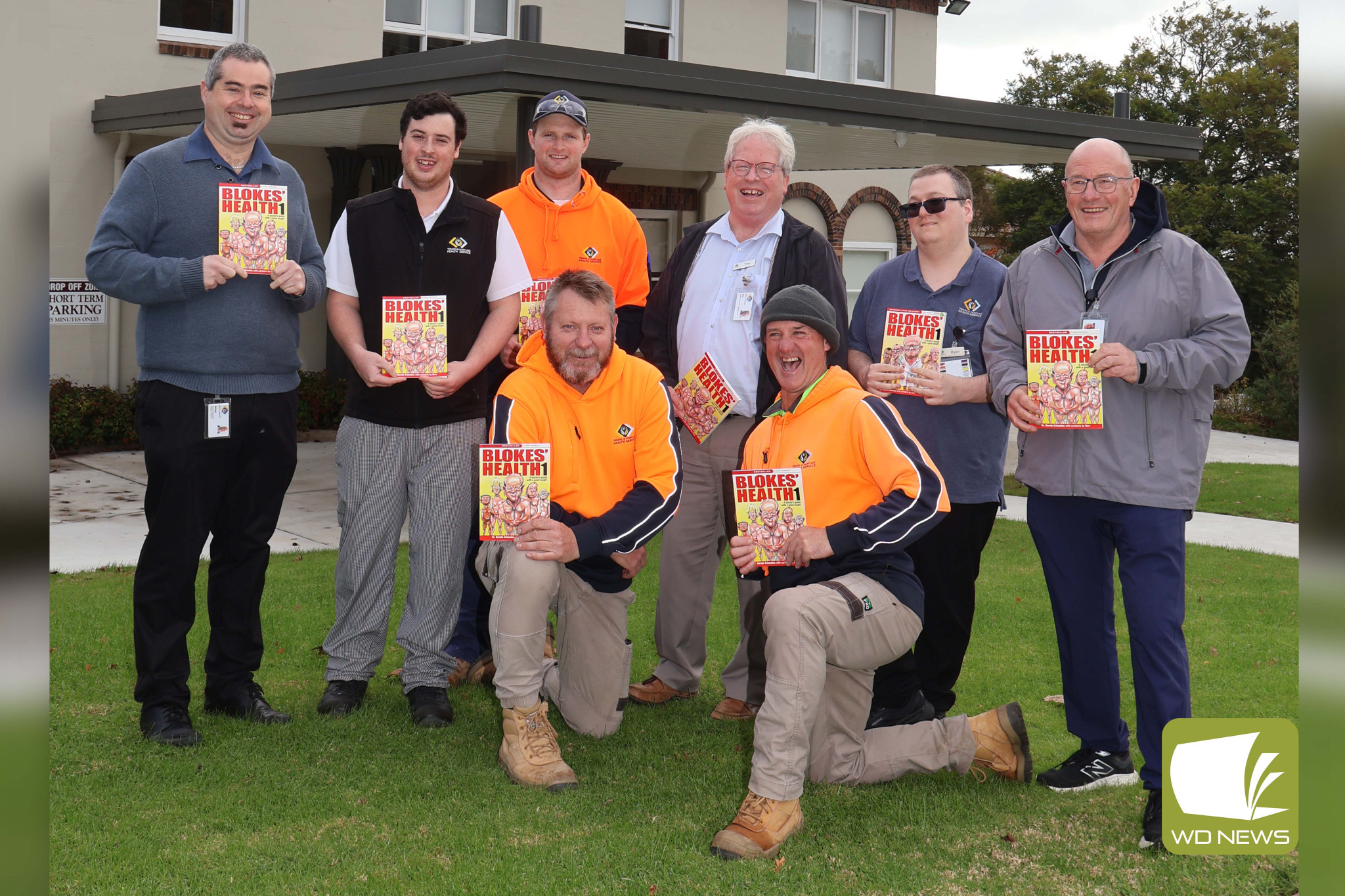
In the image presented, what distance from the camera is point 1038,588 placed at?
7477mm

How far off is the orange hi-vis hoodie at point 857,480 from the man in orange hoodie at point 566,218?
128 centimetres

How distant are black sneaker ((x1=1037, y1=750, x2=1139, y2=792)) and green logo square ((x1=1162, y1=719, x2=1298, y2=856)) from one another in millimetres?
792

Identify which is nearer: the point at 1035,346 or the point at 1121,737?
the point at 1035,346

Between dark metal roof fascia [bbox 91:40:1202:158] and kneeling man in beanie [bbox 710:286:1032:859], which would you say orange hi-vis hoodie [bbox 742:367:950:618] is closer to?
kneeling man in beanie [bbox 710:286:1032:859]

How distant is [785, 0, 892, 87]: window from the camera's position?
17.6 metres

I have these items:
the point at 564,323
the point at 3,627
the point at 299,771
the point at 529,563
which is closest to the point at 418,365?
the point at 564,323

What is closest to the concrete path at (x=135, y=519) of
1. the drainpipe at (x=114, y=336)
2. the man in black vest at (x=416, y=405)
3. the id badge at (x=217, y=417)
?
the drainpipe at (x=114, y=336)

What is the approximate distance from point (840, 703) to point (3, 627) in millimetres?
3217

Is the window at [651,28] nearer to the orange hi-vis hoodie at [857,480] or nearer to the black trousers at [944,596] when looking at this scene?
the black trousers at [944,596]

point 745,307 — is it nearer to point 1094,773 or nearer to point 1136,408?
point 1136,408

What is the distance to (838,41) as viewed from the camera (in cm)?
1794

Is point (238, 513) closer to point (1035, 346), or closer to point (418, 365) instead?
point (418, 365)

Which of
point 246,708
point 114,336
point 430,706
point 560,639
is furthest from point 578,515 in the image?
point 114,336

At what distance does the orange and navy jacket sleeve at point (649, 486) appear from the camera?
4086 mm
